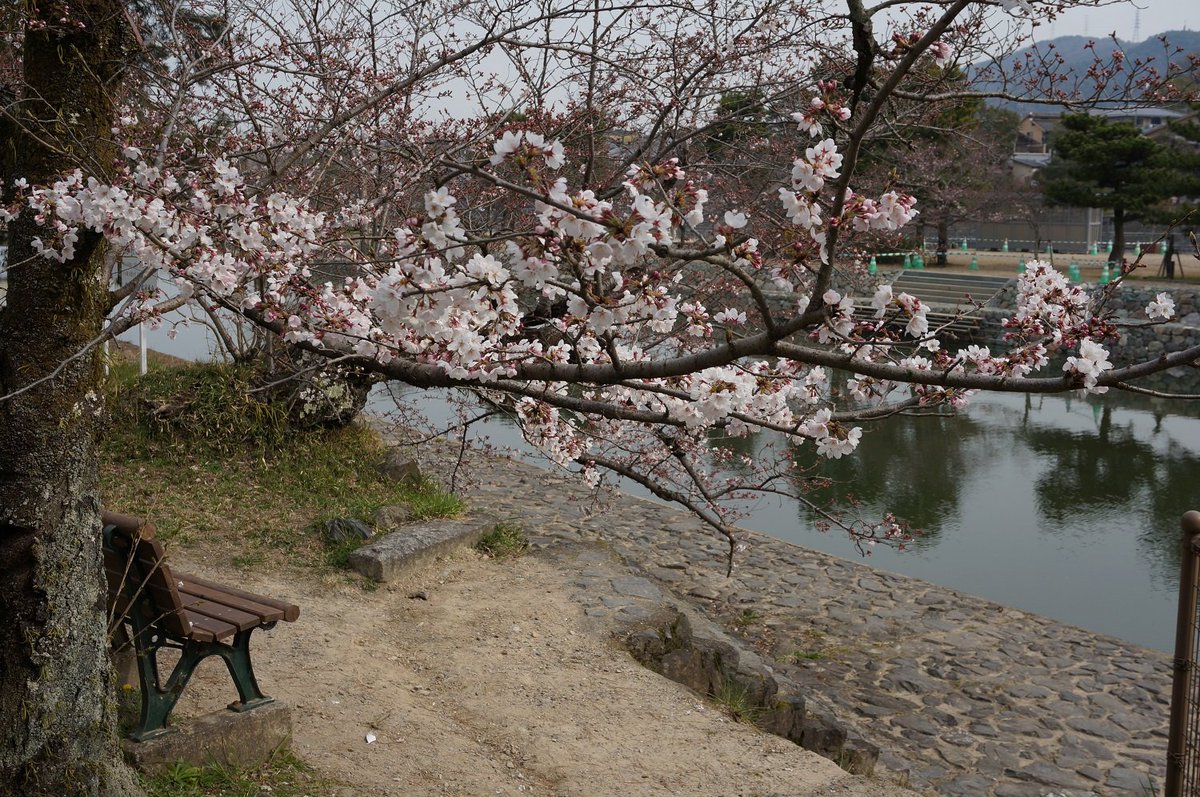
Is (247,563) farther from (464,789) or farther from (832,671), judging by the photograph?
(832,671)

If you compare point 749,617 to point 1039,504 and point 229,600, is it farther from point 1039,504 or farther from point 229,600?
point 1039,504

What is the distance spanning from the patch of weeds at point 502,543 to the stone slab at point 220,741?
290 cm

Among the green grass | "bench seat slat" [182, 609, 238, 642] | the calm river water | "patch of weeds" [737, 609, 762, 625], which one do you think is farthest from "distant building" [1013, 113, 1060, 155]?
"bench seat slat" [182, 609, 238, 642]

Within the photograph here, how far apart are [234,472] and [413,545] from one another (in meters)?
1.84

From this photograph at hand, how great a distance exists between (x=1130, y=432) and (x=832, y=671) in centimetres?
1128

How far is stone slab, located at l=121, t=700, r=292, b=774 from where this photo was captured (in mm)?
3371

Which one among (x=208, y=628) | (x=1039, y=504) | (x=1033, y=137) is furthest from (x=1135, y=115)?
(x=1033, y=137)

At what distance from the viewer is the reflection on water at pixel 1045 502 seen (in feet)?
29.8

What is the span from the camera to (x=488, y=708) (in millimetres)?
4559

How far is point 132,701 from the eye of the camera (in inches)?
148

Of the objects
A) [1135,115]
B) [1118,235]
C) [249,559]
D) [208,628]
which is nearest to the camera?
[208,628]

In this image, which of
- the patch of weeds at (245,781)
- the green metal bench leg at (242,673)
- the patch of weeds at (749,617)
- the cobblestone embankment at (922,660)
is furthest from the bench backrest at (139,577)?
the patch of weeds at (749,617)

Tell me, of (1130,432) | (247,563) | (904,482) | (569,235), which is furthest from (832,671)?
(1130,432)

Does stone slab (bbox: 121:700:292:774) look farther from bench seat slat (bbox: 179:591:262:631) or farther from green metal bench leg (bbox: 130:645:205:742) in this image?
bench seat slat (bbox: 179:591:262:631)
